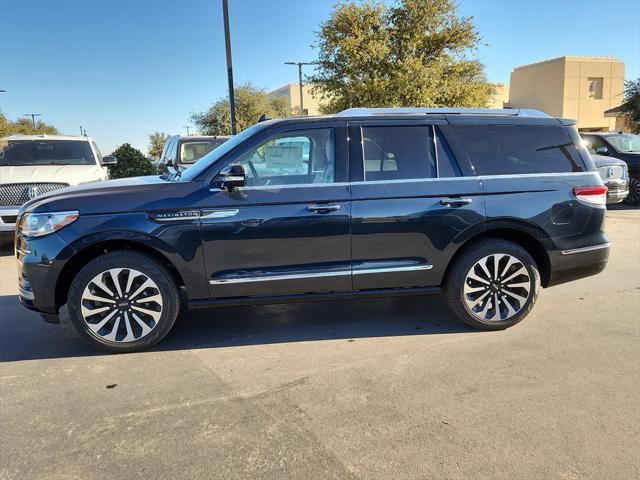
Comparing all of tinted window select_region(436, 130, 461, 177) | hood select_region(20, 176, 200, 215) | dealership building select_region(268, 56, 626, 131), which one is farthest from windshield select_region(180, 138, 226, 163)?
dealership building select_region(268, 56, 626, 131)

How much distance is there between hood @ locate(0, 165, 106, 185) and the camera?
7648mm

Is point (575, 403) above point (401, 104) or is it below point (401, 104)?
below

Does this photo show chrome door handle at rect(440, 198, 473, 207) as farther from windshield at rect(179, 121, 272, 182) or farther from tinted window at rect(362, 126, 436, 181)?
windshield at rect(179, 121, 272, 182)

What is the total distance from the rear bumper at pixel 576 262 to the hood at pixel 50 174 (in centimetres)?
690

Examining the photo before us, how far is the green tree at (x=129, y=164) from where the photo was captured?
14.1 metres

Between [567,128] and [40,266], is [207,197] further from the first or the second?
[567,128]

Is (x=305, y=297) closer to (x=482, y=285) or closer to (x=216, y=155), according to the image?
(x=216, y=155)

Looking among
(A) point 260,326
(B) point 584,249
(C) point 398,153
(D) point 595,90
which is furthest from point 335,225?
(D) point 595,90

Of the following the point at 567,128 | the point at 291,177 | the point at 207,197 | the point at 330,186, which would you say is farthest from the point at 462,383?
the point at 567,128

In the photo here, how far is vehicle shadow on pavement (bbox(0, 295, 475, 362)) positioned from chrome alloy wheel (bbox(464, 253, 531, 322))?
279mm

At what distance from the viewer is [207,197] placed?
3834 millimetres

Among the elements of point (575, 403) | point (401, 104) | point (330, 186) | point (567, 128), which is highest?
point (401, 104)

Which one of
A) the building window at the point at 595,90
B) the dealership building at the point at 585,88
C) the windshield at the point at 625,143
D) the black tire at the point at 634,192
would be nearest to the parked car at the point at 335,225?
the black tire at the point at 634,192

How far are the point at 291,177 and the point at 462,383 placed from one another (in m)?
2.05
